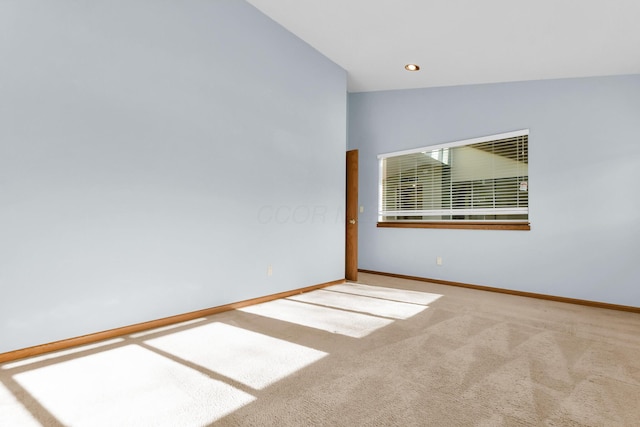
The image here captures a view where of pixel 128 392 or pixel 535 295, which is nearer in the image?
pixel 128 392

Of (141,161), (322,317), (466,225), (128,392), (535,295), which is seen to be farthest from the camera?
(466,225)

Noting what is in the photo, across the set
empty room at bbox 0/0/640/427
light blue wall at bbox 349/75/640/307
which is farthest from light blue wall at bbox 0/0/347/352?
light blue wall at bbox 349/75/640/307

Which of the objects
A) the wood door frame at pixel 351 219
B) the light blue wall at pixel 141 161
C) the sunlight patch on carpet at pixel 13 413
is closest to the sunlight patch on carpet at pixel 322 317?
the light blue wall at pixel 141 161

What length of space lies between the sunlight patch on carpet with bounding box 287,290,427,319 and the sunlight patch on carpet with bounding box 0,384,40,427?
2.39 m

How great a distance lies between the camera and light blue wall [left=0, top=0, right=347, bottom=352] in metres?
2.00

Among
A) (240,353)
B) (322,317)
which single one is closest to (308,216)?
(322,317)

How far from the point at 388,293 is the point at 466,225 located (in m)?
1.53

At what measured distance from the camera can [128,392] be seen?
5.23 feet

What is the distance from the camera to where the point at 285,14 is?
3.39 metres

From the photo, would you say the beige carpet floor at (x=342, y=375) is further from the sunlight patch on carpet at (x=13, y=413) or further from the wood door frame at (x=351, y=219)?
the wood door frame at (x=351, y=219)

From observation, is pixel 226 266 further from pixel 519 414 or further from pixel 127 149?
pixel 519 414

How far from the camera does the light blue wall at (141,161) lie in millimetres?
2000

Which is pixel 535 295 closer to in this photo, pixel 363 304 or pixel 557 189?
pixel 557 189

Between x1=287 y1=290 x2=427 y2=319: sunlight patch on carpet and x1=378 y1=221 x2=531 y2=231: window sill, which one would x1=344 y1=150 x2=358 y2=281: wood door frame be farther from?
x1=287 y1=290 x2=427 y2=319: sunlight patch on carpet
